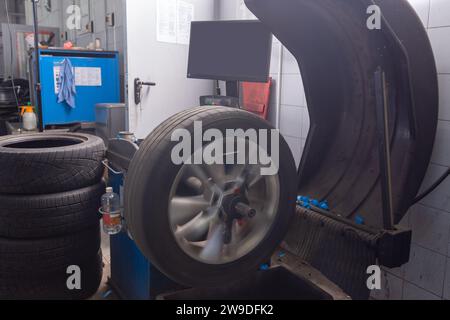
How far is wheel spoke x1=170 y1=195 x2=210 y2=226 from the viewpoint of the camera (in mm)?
1129

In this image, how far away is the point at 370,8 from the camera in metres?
1.25

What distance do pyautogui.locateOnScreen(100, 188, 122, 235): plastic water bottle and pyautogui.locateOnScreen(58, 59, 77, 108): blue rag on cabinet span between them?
91.3 inches

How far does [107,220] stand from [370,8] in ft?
4.71

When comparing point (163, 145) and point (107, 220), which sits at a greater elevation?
point (163, 145)

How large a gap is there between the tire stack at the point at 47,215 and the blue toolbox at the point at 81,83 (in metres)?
2.04

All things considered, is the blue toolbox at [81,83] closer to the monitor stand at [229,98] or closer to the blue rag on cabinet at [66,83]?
the blue rag on cabinet at [66,83]

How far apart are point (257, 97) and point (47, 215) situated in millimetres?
1723

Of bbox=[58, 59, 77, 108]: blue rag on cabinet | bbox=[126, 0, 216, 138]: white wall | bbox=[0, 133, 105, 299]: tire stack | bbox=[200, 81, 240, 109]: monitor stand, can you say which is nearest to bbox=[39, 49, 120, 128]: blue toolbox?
bbox=[58, 59, 77, 108]: blue rag on cabinet

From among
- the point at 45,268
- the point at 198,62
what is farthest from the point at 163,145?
the point at 198,62

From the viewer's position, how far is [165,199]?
3.54ft

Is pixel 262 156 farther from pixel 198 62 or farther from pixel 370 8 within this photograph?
pixel 198 62

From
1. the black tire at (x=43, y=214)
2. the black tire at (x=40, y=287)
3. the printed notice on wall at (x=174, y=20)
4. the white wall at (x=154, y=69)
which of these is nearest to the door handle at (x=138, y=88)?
the white wall at (x=154, y=69)

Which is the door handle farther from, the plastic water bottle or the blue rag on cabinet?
the blue rag on cabinet

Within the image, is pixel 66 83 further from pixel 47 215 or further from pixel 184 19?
pixel 47 215
